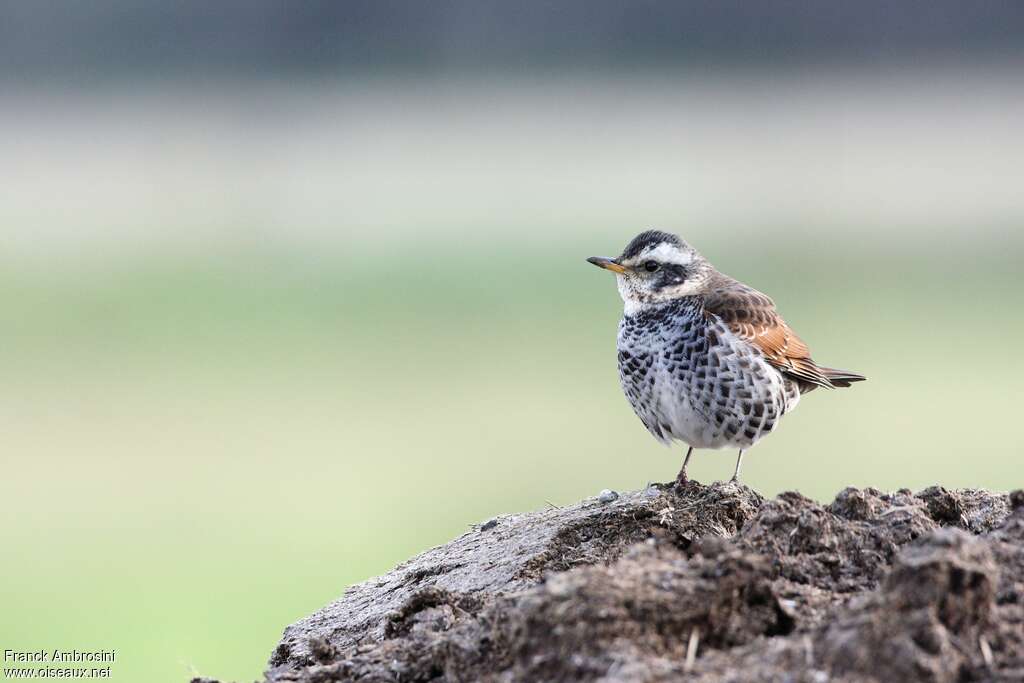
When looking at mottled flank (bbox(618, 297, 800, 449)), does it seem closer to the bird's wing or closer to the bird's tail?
the bird's wing

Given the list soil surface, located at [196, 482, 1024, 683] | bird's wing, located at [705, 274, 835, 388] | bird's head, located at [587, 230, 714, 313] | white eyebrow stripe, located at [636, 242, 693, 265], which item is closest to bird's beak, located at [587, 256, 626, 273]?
bird's head, located at [587, 230, 714, 313]

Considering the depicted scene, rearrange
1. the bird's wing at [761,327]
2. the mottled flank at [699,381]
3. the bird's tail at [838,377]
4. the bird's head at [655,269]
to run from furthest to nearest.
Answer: the bird's tail at [838,377] < the bird's head at [655,269] < the bird's wing at [761,327] < the mottled flank at [699,381]

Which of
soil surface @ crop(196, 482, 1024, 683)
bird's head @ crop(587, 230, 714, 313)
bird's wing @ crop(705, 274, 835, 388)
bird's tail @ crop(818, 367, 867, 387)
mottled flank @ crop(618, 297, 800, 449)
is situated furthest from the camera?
bird's tail @ crop(818, 367, 867, 387)

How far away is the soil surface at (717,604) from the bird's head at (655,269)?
180 cm

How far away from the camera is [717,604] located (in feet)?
13.5

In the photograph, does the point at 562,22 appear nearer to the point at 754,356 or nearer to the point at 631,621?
the point at 754,356

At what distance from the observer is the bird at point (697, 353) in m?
7.00

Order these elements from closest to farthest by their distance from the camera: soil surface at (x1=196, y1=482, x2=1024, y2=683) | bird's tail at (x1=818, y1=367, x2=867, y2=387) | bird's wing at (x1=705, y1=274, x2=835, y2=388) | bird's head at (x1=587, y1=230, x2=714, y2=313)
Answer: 1. soil surface at (x1=196, y1=482, x2=1024, y2=683)
2. bird's wing at (x1=705, y1=274, x2=835, y2=388)
3. bird's head at (x1=587, y1=230, x2=714, y2=313)
4. bird's tail at (x1=818, y1=367, x2=867, y2=387)

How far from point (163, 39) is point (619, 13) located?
11518mm

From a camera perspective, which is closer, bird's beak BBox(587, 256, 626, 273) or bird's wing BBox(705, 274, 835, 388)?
bird's wing BBox(705, 274, 835, 388)

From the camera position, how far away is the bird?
6996 millimetres

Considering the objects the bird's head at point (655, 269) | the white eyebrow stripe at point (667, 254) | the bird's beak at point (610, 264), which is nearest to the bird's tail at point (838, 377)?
the bird's head at point (655, 269)

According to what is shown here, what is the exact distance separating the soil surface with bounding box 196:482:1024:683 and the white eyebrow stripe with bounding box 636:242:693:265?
1906 millimetres

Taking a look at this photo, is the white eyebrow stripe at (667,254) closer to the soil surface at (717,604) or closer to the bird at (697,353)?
the bird at (697,353)
